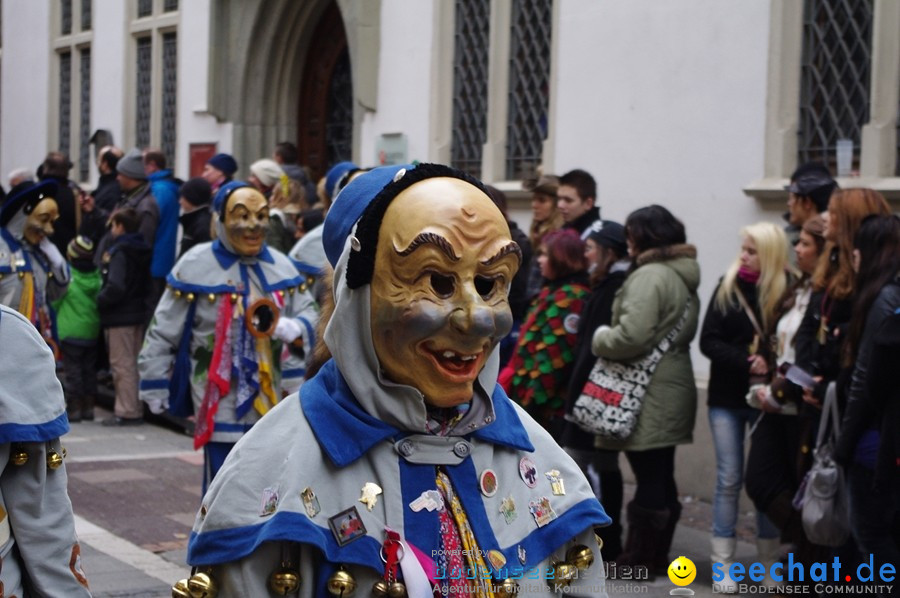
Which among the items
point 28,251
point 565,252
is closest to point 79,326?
point 28,251

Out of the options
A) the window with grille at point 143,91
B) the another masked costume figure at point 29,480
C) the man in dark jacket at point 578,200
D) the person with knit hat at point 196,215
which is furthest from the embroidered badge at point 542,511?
the window with grille at point 143,91

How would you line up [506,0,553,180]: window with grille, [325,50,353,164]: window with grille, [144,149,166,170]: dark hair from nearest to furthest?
[506,0,553,180]: window with grille < [144,149,166,170]: dark hair < [325,50,353,164]: window with grille

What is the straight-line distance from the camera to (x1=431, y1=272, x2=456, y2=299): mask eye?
3.08 meters

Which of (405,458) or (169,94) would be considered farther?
(169,94)

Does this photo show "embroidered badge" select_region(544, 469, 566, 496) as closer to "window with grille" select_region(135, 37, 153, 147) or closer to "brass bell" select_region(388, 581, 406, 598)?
"brass bell" select_region(388, 581, 406, 598)

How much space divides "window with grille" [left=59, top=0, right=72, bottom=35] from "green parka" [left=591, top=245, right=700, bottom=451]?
52.7 ft

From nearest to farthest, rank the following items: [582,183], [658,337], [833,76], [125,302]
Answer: [658,337], [582,183], [833,76], [125,302]

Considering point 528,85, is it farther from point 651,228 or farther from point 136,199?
point 651,228

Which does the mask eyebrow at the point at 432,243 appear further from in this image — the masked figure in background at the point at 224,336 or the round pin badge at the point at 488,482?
the masked figure in background at the point at 224,336

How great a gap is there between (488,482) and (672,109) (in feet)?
24.0

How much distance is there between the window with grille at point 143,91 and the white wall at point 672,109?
371 inches

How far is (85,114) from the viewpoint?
21469 millimetres

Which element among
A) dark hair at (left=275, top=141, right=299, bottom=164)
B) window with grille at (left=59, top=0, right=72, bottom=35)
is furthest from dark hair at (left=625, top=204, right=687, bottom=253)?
window with grille at (left=59, top=0, right=72, bottom=35)

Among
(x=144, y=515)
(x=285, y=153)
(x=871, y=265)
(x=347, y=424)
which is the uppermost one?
(x=285, y=153)
